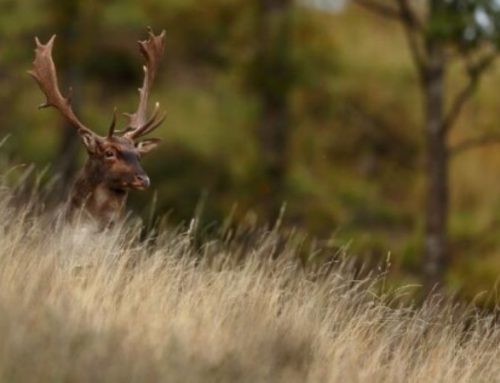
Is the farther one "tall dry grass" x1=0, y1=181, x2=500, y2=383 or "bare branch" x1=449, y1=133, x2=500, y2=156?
"bare branch" x1=449, y1=133, x2=500, y2=156

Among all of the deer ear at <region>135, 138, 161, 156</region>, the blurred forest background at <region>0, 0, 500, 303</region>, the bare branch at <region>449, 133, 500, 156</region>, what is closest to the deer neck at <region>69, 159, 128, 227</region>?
the deer ear at <region>135, 138, 161, 156</region>

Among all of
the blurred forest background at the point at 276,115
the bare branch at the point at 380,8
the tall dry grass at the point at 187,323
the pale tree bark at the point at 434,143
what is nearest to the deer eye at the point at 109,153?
the tall dry grass at the point at 187,323

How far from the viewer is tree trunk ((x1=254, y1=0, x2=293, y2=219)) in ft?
99.2

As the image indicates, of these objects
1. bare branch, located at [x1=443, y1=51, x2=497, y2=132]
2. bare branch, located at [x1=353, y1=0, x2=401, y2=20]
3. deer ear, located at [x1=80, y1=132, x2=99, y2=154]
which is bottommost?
bare branch, located at [x1=443, y1=51, x2=497, y2=132]

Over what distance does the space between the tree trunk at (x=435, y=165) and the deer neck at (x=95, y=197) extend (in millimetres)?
12252

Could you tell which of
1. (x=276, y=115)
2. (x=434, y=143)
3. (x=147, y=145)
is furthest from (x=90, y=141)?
(x=276, y=115)

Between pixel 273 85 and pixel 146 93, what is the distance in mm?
16845

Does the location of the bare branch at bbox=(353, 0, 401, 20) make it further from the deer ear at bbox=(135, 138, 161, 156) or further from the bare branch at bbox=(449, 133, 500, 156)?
the deer ear at bbox=(135, 138, 161, 156)

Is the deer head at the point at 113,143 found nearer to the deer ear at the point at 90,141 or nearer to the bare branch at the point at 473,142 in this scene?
the deer ear at the point at 90,141

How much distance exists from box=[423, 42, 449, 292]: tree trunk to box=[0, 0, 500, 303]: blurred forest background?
1.22 meters

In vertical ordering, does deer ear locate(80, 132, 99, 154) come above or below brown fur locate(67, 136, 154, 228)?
above

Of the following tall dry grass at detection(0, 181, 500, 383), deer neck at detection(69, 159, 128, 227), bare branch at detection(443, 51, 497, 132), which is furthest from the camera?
bare branch at detection(443, 51, 497, 132)

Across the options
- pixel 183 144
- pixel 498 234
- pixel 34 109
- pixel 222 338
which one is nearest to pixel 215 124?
pixel 183 144

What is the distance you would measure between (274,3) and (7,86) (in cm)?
514
